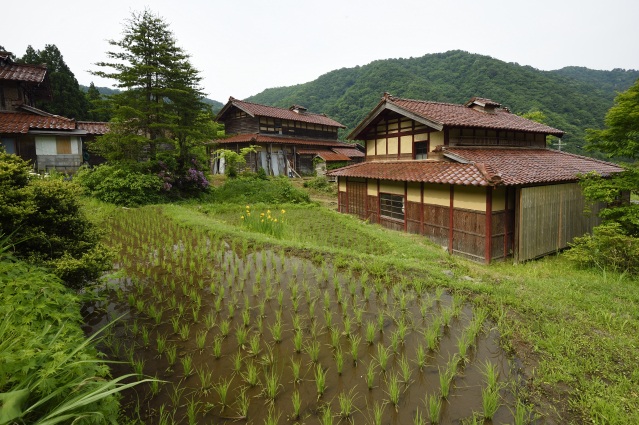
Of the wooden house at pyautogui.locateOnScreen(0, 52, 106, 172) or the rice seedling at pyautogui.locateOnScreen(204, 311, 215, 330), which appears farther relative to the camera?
the wooden house at pyautogui.locateOnScreen(0, 52, 106, 172)

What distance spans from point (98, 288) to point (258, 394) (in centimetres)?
429

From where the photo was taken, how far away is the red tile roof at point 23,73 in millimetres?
18062

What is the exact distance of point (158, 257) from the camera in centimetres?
816

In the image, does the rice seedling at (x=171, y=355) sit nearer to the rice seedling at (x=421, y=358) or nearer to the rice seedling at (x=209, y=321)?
the rice seedling at (x=209, y=321)

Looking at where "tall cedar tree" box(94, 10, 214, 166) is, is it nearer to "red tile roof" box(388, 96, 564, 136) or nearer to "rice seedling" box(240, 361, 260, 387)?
"red tile roof" box(388, 96, 564, 136)

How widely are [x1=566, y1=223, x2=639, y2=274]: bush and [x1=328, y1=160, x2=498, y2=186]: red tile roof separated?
2939 mm

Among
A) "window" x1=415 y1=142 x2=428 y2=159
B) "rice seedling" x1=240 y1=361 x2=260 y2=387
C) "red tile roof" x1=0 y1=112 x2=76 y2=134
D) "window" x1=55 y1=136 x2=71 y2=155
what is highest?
"red tile roof" x1=0 y1=112 x2=76 y2=134

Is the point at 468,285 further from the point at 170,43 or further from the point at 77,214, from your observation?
the point at 170,43

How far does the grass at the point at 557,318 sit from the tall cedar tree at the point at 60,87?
90.4 ft

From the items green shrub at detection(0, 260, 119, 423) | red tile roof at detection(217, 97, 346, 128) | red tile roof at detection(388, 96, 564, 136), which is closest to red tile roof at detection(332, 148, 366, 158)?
red tile roof at detection(217, 97, 346, 128)

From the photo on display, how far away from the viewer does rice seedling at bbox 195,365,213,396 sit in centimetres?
368

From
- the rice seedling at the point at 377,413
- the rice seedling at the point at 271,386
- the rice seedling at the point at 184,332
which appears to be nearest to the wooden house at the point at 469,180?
the rice seedling at the point at 377,413

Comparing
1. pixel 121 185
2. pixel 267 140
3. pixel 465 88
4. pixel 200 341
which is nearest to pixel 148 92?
pixel 121 185

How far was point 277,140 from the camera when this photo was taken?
1142 inches
